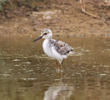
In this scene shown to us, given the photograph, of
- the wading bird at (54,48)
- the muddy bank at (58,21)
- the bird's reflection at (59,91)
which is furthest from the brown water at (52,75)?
the muddy bank at (58,21)

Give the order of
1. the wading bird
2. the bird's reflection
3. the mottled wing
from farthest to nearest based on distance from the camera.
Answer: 1. the mottled wing
2. the wading bird
3. the bird's reflection

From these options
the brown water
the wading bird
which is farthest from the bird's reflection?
the wading bird

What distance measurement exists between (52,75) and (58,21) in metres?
13.5

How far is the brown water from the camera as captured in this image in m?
A: 9.45

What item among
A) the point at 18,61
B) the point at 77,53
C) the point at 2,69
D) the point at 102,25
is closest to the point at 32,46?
the point at 77,53

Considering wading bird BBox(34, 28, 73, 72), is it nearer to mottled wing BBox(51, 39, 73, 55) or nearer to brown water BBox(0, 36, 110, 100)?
mottled wing BBox(51, 39, 73, 55)

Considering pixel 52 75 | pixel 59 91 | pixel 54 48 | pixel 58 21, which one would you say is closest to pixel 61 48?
pixel 54 48

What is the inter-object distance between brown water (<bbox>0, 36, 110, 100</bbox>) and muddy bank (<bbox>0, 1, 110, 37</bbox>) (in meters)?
5.33

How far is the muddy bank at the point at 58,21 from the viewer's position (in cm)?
2389

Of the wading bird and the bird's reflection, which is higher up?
the wading bird

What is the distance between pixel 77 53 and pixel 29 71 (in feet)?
13.6

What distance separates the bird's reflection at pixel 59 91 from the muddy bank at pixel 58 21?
41.5 ft

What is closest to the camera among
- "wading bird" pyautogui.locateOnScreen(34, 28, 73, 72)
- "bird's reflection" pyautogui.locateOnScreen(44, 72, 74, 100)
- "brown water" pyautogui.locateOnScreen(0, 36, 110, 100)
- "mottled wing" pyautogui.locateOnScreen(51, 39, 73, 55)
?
"bird's reflection" pyautogui.locateOnScreen(44, 72, 74, 100)

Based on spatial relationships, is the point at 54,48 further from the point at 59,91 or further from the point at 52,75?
the point at 59,91
